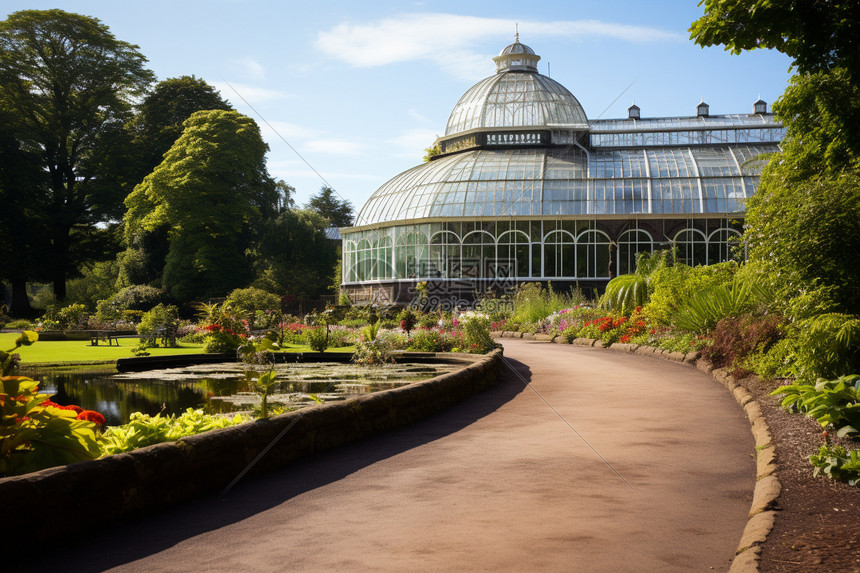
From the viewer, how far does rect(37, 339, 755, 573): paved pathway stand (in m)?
4.20

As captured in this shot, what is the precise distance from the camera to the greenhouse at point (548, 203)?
37562mm

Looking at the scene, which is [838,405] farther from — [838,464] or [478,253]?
[478,253]

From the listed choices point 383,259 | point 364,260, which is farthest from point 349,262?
point 383,259

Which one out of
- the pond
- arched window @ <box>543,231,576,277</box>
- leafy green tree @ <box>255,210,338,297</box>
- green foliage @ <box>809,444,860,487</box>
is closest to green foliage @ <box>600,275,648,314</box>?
the pond

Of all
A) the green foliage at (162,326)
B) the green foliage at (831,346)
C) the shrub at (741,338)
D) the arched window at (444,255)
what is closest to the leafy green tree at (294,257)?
the arched window at (444,255)

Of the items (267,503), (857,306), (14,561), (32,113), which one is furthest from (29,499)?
(32,113)

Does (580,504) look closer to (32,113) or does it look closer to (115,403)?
(115,403)

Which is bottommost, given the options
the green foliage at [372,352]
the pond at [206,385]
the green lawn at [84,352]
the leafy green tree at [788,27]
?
the pond at [206,385]

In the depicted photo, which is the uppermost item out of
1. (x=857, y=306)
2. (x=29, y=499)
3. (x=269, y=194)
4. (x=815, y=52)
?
(x=269, y=194)

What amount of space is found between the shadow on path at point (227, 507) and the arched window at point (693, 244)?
1209 inches

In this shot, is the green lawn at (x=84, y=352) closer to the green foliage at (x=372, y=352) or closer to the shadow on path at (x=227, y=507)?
the green foliage at (x=372, y=352)

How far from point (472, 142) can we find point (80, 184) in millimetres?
24292

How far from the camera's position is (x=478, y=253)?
127 feet

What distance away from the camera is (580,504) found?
5.31 meters
